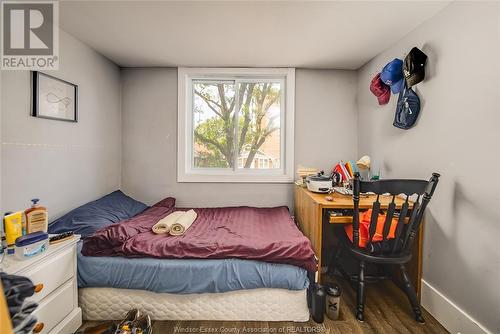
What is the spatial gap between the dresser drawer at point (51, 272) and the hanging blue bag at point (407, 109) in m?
2.66

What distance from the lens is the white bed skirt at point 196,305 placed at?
1.56 meters

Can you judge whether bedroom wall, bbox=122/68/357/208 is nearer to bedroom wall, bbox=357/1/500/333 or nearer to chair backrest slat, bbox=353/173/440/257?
bedroom wall, bbox=357/1/500/333

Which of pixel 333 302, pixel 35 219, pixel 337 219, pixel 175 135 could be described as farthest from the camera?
pixel 175 135

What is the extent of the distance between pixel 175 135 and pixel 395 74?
238 cm

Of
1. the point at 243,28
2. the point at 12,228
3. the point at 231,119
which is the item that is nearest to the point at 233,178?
the point at 231,119

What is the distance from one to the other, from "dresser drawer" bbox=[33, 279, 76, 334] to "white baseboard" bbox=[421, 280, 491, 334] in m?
2.43

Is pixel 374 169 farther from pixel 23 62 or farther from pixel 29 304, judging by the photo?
pixel 23 62

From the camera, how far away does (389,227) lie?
1.49m

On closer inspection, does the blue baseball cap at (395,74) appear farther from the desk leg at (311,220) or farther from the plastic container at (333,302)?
the plastic container at (333,302)

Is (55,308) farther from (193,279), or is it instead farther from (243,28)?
(243,28)

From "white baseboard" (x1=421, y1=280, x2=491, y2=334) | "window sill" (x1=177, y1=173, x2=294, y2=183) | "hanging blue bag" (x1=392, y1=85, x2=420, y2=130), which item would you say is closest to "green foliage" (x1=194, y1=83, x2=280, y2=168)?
"window sill" (x1=177, y1=173, x2=294, y2=183)

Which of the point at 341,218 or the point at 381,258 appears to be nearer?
the point at 381,258

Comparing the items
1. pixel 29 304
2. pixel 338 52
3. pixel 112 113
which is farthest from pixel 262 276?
pixel 112 113

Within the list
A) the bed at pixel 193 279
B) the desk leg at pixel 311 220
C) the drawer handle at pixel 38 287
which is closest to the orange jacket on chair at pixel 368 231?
the desk leg at pixel 311 220
